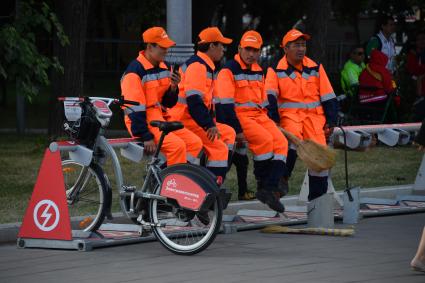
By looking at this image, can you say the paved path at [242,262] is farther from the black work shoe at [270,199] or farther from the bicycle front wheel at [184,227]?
the black work shoe at [270,199]

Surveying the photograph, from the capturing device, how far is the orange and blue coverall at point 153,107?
447 inches

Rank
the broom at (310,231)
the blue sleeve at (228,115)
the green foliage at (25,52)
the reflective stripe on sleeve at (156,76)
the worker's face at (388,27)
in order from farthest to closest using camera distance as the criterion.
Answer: the worker's face at (388,27), the green foliage at (25,52), the blue sleeve at (228,115), the reflective stripe on sleeve at (156,76), the broom at (310,231)

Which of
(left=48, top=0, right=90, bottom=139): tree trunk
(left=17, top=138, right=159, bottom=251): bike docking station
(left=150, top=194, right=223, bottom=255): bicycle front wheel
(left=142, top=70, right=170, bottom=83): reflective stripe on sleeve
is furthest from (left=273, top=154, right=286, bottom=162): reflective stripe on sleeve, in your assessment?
(left=48, top=0, right=90, bottom=139): tree trunk

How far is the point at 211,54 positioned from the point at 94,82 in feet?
71.9

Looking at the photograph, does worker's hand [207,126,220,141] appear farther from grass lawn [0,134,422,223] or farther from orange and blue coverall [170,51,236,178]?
grass lawn [0,134,422,223]

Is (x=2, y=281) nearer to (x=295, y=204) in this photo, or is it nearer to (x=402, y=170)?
(x=295, y=204)

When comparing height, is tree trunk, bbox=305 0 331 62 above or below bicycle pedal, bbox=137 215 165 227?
above

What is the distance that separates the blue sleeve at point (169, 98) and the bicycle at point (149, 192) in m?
0.59

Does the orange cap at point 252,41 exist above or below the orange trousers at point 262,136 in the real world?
above

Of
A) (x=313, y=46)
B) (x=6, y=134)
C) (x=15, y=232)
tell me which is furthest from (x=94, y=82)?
(x=15, y=232)

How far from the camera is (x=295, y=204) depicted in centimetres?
1384

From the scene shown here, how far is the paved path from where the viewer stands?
9.21m

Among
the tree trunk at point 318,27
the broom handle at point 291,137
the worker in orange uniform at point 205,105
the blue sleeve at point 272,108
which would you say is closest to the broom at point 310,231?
the worker in orange uniform at point 205,105

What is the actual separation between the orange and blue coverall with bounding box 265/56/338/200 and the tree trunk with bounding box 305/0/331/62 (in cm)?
1089
